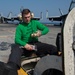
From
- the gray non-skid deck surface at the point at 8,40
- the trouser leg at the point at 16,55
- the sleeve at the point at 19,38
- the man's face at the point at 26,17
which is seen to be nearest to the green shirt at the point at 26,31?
the sleeve at the point at 19,38

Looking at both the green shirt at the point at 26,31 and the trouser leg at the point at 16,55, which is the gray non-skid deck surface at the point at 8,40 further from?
the trouser leg at the point at 16,55

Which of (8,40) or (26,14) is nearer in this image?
(26,14)

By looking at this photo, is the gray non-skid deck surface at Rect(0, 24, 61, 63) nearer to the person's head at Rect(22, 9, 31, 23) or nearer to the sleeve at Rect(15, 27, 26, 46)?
the sleeve at Rect(15, 27, 26, 46)

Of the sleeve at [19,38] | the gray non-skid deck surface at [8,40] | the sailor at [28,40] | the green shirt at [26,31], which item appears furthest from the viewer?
the gray non-skid deck surface at [8,40]

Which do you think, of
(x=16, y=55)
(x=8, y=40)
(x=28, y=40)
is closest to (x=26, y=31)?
(x=28, y=40)

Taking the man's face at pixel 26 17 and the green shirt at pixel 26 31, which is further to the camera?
the green shirt at pixel 26 31

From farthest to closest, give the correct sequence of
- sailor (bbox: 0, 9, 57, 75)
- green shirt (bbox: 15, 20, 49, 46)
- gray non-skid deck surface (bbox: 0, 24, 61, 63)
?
1. gray non-skid deck surface (bbox: 0, 24, 61, 63)
2. green shirt (bbox: 15, 20, 49, 46)
3. sailor (bbox: 0, 9, 57, 75)

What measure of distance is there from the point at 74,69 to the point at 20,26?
2.39 m

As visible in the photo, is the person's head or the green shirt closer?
the person's head

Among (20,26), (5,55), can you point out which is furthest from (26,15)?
(5,55)

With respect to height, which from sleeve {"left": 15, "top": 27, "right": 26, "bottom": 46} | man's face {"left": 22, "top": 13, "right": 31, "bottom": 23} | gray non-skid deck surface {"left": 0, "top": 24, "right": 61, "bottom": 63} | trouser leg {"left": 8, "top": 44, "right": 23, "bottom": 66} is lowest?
gray non-skid deck surface {"left": 0, "top": 24, "right": 61, "bottom": 63}

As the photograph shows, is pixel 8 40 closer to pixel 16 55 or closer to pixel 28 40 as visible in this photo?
pixel 28 40

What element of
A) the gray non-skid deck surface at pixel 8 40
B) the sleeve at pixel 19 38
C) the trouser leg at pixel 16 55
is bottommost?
the gray non-skid deck surface at pixel 8 40

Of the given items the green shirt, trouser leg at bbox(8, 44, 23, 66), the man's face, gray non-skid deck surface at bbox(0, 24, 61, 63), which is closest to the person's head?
the man's face
